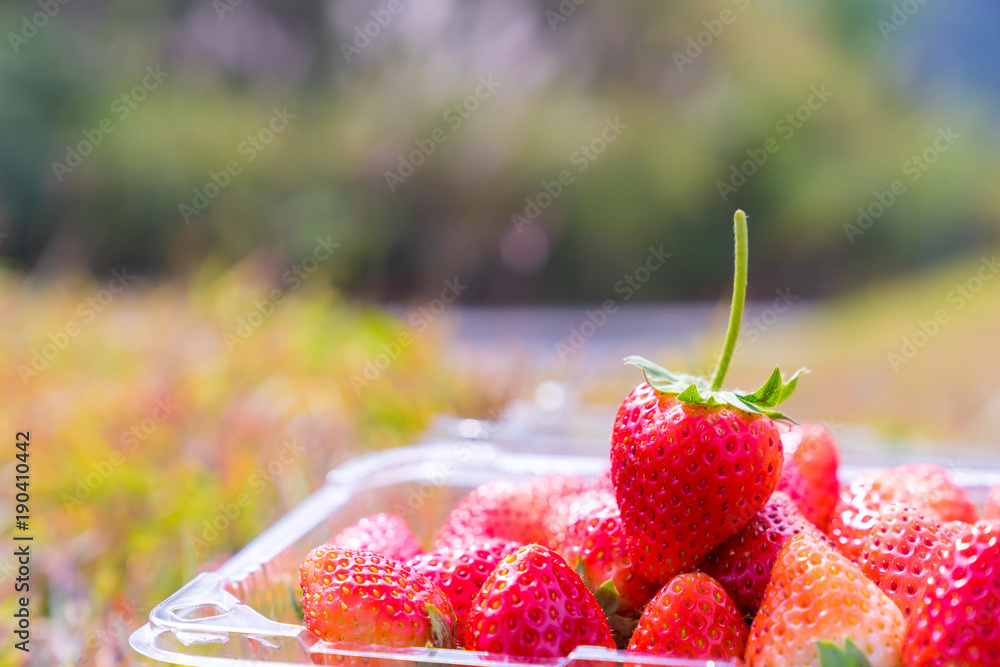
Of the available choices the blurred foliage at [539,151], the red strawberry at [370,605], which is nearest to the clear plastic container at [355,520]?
the red strawberry at [370,605]

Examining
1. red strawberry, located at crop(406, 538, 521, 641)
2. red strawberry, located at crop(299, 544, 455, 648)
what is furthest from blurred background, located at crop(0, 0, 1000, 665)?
red strawberry, located at crop(299, 544, 455, 648)

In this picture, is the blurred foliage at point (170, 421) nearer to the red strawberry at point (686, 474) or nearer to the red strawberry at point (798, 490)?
the red strawberry at point (686, 474)

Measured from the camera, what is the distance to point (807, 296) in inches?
233

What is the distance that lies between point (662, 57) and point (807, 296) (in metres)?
1.95

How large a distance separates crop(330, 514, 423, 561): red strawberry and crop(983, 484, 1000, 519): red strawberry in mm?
621

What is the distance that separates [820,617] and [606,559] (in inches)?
9.4

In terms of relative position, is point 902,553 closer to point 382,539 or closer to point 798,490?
point 798,490

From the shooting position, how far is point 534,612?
71 cm

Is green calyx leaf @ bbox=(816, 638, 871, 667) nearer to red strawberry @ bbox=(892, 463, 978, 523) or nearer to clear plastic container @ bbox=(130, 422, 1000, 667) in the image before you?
clear plastic container @ bbox=(130, 422, 1000, 667)

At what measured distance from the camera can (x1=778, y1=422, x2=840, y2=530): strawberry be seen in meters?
0.92

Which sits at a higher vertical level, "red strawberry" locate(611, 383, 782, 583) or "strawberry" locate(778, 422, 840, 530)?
"red strawberry" locate(611, 383, 782, 583)

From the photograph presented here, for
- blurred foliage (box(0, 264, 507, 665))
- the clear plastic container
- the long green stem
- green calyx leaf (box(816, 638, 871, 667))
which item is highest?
the long green stem

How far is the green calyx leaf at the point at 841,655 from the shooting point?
0.63 m

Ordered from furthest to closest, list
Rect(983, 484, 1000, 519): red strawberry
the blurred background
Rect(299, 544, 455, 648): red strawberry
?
the blurred background → Rect(983, 484, 1000, 519): red strawberry → Rect(299, 544, 455, 648): red strawberry
